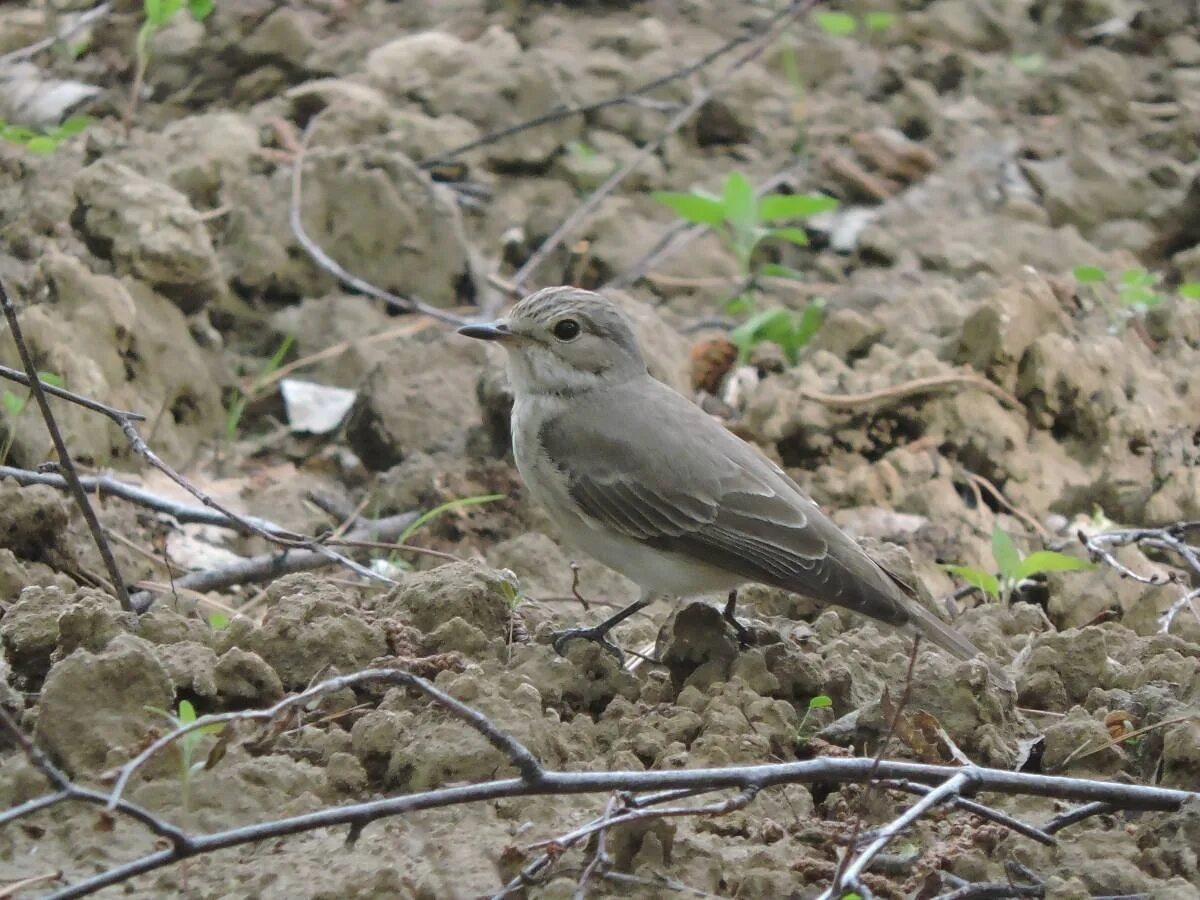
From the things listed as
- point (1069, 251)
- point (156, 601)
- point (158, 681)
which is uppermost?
point (158, 681)

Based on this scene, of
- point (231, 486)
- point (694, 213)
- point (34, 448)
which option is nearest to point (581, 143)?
point (694, 213)

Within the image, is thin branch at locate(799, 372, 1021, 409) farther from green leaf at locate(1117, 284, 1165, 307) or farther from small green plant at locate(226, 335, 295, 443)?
small green plant at locate(226, 335, 295, 443)

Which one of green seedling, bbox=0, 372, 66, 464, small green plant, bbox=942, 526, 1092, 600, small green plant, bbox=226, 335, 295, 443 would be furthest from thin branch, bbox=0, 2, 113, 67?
small green plant, bbox=942, 526, 1092, 600

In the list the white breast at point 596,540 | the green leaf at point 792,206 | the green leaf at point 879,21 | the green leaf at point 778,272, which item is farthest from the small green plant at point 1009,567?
the green leaf at point 879,21

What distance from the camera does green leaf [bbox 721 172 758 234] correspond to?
813 cm

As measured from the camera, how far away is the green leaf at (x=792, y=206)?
26.5 ft

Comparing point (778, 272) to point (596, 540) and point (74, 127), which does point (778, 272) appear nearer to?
point (74, 127)

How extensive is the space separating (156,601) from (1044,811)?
2612 millimetres

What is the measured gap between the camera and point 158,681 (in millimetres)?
3738

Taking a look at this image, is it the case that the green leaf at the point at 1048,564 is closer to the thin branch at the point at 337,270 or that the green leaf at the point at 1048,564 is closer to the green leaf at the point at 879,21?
the thin branch at the point at 337,270

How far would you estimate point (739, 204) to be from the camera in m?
8.16

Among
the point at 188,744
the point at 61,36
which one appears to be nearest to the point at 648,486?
the point at 188,744

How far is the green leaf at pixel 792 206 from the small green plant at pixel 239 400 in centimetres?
248

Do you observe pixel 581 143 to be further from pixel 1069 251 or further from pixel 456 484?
pixel 456 484
